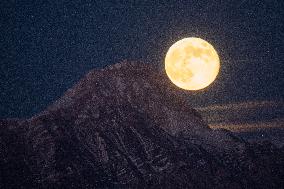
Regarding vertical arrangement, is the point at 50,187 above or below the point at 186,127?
below

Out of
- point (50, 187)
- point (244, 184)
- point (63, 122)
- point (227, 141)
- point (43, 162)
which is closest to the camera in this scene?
point (244, 184)

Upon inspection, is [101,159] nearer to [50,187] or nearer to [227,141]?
[50,187]

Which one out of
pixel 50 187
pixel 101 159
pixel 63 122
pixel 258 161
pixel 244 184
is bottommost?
pixel 244 184

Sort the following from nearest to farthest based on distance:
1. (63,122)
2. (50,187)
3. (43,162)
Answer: (50,187)
(43,162)
(63,122)

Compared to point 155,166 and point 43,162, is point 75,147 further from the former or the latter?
point 155,166

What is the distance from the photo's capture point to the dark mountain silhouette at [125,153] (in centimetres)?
14829

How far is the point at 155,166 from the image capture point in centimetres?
16688

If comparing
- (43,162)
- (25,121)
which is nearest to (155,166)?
(43,162)

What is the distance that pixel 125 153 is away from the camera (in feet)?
592

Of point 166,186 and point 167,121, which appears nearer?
point 166,186

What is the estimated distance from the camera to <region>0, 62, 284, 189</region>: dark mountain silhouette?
148288 millimetres

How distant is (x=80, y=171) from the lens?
165m

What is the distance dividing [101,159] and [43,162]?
27.2m

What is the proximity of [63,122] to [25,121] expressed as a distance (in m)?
17.8
